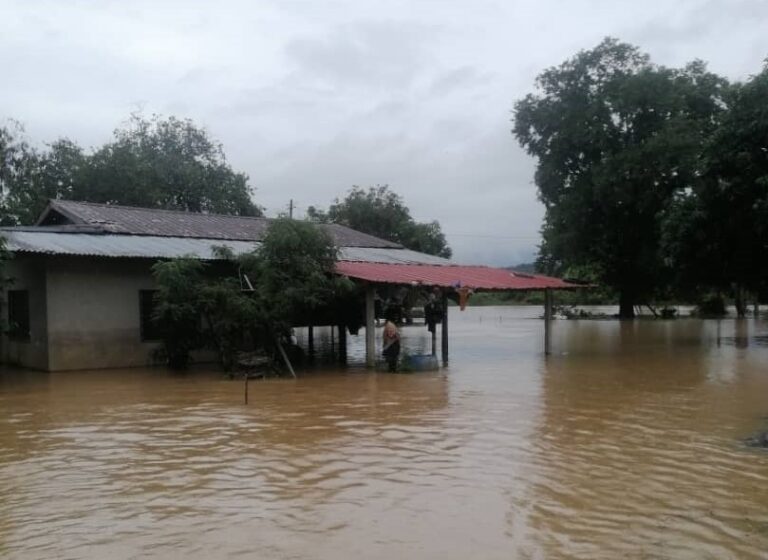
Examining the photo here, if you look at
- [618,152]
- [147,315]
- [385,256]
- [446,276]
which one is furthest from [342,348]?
[618,152]

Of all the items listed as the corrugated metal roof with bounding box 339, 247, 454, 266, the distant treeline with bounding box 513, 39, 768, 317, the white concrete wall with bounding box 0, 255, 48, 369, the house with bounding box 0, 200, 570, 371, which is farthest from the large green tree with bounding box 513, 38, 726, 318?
the white concrete wall with bounding box 0, 255, 48, 369

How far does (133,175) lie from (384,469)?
3173cm

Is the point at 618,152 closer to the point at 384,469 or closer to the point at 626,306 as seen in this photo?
the point at 626,306

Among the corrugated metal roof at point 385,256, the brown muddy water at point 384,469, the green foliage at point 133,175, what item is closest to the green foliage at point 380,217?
the green foliage at point 133,175

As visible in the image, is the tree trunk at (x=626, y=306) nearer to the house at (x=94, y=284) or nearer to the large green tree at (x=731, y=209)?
the large green tree at (x=731, y=209)

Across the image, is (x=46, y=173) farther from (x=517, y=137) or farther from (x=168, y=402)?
(x=168, y=402)

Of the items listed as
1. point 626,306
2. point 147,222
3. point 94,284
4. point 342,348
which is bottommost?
point 342,348

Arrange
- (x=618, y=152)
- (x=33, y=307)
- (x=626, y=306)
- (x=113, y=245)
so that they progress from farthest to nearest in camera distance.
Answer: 1. (x=626, y=306)
2. (x=618, y=152)
3. (x=113, y=245)
4. (x=33, y=307)

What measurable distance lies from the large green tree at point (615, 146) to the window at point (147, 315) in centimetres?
2101

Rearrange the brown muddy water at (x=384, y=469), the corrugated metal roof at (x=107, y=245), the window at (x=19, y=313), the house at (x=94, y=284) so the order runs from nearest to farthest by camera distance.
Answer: the brown muddy water at (x=384, y=469) → the corrugated metal roof at (x=107, y=245) → the house at (x=94, y=284) → the window at (x=19, y=313)

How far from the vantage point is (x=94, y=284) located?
17.6m

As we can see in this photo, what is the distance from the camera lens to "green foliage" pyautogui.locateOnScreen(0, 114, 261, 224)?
34406mm

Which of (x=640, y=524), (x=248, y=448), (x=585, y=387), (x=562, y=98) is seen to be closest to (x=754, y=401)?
(x=585, y=387)

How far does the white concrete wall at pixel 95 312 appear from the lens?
55.8ft
